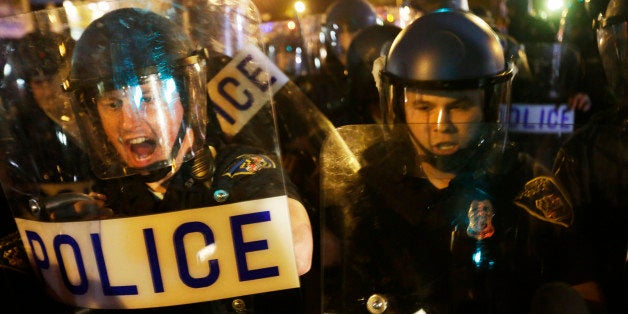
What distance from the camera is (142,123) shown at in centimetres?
186

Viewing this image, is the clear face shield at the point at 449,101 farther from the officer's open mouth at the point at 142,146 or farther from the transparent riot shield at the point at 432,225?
the officer's open mouth at the point at 142,146

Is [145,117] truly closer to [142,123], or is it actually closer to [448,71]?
[142,123]

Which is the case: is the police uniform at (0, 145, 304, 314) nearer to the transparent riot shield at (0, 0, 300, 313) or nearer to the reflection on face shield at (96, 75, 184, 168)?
the transparent riot shield at (0, 0, 300, 313)

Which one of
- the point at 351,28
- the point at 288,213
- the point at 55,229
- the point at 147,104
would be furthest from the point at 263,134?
the point at 351,28

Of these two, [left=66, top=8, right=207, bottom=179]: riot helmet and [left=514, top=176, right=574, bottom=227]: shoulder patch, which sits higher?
[left=66, top=8, right=207, bottom=179]: riot helmet

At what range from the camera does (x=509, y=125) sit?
5.20 ft

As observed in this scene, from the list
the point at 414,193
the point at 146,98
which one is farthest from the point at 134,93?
the point at 414,193

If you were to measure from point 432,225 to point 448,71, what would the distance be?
0.97 metres

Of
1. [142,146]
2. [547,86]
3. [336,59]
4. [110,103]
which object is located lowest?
→ [547,86]

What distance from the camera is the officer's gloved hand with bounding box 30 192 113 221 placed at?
173cm

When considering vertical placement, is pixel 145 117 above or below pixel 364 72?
above

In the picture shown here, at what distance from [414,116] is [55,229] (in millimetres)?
1454

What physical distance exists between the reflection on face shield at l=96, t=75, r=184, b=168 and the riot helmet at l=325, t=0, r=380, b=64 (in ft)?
12.4

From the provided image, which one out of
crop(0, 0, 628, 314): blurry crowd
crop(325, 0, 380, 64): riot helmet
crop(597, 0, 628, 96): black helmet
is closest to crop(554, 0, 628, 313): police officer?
crop(0, 0, 628, 314): blurry crowd
